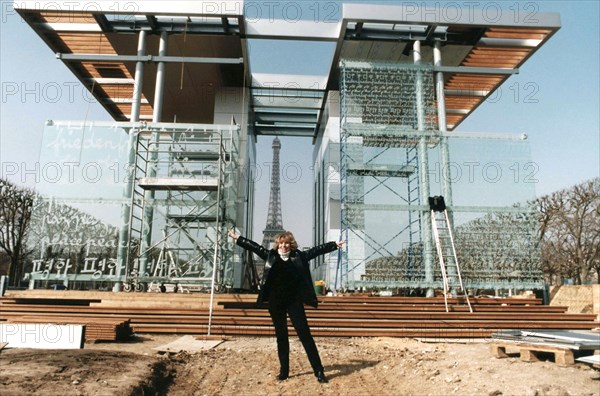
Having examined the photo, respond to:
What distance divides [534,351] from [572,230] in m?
26.1

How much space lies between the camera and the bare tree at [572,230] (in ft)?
89.6

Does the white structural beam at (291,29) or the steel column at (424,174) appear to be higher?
the white structural beam at (291,29)

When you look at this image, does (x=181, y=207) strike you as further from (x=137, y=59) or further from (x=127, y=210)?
(x=137, y=59)

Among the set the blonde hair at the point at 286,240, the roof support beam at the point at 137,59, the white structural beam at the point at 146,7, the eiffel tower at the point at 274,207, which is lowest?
the blonde hair at the point at 286,240

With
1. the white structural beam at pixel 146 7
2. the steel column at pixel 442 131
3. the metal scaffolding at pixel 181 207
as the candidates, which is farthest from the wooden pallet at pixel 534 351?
the white structural beam at pixel 146 7

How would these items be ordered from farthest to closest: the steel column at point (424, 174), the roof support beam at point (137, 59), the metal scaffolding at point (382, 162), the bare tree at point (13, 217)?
the bare tree at point (13, 217)
the roof support beam at point (137, 59)
the metal scaffolding at point (382, 162)
the steel column at point (424, 174)

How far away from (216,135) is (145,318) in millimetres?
7865

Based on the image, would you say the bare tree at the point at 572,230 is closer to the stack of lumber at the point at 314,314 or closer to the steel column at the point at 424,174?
the steel column at the point at 424,174

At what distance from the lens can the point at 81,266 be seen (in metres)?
14.3

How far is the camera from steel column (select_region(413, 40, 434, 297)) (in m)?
15.3

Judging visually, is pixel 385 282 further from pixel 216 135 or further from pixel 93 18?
pixel 93 18

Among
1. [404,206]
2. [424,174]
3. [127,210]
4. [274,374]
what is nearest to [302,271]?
[274,374]

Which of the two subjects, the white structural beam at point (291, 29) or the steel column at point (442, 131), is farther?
the white structural beam at point (291, 29)

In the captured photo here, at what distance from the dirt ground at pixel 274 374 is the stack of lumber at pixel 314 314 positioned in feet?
9.28
